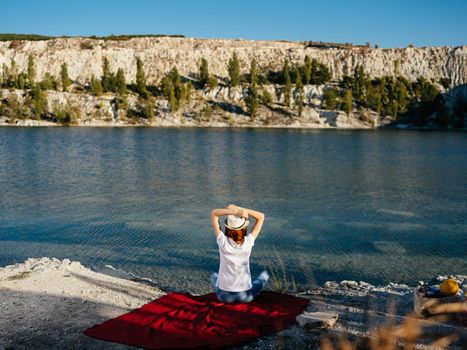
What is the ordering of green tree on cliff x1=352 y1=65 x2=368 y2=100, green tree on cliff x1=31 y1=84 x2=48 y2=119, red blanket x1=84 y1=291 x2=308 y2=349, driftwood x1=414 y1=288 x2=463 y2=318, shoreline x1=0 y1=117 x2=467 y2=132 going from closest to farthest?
red blanket x1=84 y1=291 x2=308 y2=349 < driftwood x1=414 y1=288 x2=463 y2=318 < green tree on cliff x1=31 y1=84 x2=48 y2=119 < shoreline x1=0 y1=117 x2=467 y2=132 < green tree on cliff x1=352 y1=65 x2=368 y2=100

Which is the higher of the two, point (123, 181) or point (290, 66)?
point (290, 66)

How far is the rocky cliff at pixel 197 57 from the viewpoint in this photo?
378 ft

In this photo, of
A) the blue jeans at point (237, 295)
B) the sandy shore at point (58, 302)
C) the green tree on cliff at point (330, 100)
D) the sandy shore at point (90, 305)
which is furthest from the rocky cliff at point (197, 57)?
the blue jeans at point (237, 295)

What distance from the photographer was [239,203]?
846 inches

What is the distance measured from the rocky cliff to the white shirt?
4347 inches

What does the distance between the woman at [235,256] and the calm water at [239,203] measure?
320cm

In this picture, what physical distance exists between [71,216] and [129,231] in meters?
3.42

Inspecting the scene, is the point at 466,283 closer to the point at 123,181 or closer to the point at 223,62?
the point at 123,181

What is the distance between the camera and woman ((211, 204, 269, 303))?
755 centimetres

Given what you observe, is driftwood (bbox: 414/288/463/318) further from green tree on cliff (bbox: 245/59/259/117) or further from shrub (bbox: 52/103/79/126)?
shrub (bbox: 52/103/79/126)

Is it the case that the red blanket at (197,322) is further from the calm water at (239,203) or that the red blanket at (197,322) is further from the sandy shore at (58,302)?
the calm water at (239,203)

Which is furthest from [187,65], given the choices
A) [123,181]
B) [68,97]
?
[123,181]

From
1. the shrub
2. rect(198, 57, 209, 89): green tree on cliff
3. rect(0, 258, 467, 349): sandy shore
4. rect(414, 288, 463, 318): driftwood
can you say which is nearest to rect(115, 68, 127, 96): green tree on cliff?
the shrub

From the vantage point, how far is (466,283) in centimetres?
1052
